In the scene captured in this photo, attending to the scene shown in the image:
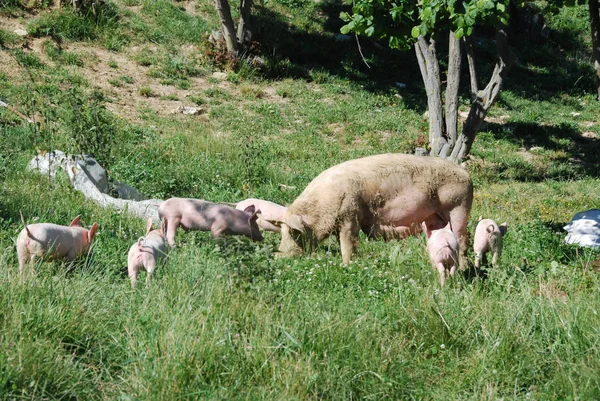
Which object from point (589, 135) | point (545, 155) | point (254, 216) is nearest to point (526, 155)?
point (545, 155)

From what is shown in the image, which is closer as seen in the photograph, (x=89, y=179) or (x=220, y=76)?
(x=89, y=179)

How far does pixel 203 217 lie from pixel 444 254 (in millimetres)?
2926

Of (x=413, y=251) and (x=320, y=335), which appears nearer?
(x=320, y=335)

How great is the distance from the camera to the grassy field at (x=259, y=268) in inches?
175

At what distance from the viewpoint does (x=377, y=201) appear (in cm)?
813

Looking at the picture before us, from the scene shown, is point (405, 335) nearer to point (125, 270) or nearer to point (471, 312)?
point (471, 312)

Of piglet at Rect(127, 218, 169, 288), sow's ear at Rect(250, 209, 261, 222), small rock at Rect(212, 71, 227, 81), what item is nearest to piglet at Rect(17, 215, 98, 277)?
piglet at Rect(127, 218, 169, 288)

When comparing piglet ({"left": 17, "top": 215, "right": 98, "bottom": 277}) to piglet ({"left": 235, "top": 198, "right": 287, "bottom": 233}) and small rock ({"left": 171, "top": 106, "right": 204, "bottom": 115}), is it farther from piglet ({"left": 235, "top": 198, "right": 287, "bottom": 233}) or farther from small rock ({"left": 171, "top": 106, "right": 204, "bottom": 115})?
small rock ({"left": 171, "top": 106, "right": 204, "bottom": 115})

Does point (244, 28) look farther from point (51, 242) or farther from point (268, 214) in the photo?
point (51, 242)

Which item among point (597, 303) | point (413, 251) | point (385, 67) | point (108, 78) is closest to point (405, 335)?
point (597, 303)

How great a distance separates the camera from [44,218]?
789 cm

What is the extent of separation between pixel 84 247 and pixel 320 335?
2.80 meters

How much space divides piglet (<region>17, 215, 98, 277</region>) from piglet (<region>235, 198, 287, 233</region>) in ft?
7.38

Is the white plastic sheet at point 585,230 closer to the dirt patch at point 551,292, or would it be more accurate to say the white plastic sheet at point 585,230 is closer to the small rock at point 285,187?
the dirt patch at point 551,292
